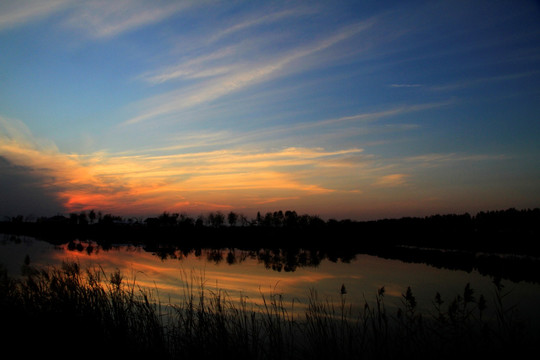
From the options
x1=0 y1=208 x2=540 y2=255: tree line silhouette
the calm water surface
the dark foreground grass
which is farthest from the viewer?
x1=0 y1=208 x2=540 y2=255: tree line silhouette

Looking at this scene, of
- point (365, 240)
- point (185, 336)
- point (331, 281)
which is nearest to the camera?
point (185, 336)

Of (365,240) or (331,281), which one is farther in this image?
(365,240)

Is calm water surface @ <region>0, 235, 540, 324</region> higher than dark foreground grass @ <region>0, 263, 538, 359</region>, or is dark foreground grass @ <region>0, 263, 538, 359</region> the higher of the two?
dark foreground grass @ <region>0, 263, 538, 359</region>

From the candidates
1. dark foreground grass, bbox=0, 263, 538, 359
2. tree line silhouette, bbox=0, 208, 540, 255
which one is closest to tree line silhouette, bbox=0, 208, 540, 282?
tree line silhouette, bbox=0, 208, 540, 255

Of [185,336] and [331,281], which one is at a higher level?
[185,336]

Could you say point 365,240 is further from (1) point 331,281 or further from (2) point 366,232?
(1) point 331,281

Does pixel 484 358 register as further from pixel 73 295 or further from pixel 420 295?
pixel 420 295

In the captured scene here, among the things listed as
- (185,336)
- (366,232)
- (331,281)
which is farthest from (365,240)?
(185,336)

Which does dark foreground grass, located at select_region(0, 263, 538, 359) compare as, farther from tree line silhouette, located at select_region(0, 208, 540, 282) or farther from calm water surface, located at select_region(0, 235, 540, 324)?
tree line silhouette, located at select_region(0, 208, 540, 282)

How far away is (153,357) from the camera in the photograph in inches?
238

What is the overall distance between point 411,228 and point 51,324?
47.8 m

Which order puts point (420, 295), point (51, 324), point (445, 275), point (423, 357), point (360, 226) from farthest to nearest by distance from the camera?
point (360, 226) → point (445, 275) → point (420, 295) → point (51, 324) → point (423, 357)

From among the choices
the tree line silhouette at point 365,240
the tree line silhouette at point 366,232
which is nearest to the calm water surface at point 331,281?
the tree line silhouette at point 365,240

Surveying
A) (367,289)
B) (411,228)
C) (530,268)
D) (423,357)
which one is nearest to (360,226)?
(411,228)
